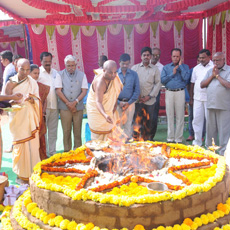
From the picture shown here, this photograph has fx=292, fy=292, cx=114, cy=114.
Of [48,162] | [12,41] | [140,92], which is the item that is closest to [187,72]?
[140,92]

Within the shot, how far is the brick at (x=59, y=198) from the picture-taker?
287 centimetres

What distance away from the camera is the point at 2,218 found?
3.46 meters

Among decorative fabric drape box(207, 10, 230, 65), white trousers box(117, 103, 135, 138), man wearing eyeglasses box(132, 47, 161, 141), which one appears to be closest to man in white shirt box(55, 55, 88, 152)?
white trousers box(117, 103, 135, 138)

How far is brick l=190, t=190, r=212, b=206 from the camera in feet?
9.30

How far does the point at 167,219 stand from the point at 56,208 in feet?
3.65

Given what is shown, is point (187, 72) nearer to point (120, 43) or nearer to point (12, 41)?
point (120, 43)

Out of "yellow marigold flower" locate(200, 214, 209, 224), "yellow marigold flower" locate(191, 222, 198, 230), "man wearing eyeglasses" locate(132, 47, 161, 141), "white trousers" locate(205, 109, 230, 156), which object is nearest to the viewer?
"yellow marigold flower" locate(191, 222, 198, 230)

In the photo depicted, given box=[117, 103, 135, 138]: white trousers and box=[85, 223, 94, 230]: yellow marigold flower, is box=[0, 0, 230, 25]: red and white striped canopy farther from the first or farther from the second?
box=[85, 223, 94, 230]: yellow marigold flower

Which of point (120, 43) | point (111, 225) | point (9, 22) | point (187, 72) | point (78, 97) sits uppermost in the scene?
point (9, 22)

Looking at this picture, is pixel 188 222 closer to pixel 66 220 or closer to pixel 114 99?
pixel 66 220

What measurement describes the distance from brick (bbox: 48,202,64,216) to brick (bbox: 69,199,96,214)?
0.54 feet

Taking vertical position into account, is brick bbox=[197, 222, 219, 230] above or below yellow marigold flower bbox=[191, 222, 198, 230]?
below

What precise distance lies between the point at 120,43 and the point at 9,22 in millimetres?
3823

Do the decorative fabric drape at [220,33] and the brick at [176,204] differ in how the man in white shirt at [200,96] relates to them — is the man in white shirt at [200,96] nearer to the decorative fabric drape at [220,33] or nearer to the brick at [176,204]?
the decorative fabric drape at [220,33]
